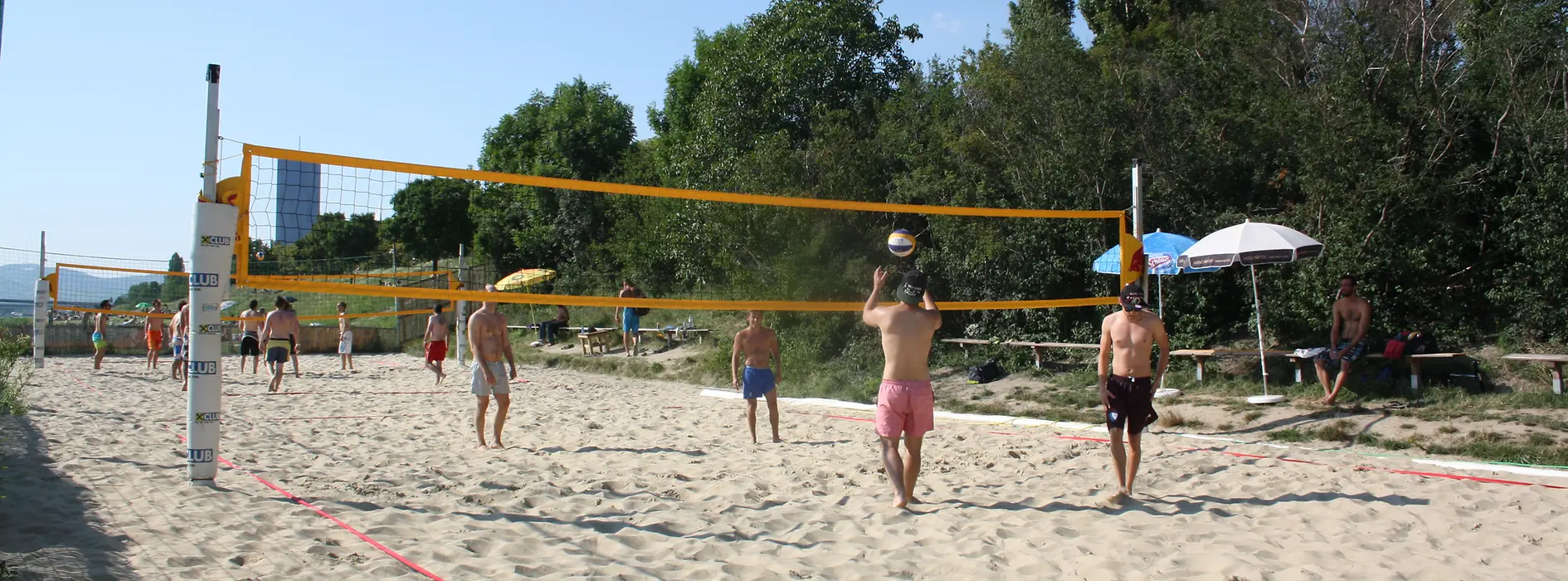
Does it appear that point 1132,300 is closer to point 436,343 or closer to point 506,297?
point 506,297

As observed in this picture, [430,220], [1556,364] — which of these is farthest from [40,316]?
[430,220]

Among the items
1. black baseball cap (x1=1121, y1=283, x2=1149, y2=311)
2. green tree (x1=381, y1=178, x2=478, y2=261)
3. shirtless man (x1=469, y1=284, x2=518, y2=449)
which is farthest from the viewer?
green tree (x1=381, y1=178, x2=478, y2=261)

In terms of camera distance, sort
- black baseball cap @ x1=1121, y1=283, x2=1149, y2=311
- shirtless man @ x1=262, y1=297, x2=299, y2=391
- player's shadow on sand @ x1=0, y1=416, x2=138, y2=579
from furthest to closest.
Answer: shirtless man @ x1=262, y1=297, x2=299, y2=391 < black baseball cap @ x1=1121, y1=283, x2=1149, y2=311 < player's shadow on sand @ x1=0, y1=416, x2=138, y2=579

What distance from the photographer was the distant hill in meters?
17.2

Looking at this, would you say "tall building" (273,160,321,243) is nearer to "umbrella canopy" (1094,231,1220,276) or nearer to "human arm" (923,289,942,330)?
"human arm" (923,289,942,330)

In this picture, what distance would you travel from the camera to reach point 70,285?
717 inches

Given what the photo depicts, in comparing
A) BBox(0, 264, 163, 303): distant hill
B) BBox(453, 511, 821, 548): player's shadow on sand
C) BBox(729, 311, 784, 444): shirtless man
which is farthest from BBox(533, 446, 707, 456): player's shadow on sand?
BBox(0, 264, 163, 303): distant hill

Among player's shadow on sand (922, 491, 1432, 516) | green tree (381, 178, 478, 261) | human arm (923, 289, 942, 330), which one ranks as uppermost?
green tree (381, 178, 478, 261)

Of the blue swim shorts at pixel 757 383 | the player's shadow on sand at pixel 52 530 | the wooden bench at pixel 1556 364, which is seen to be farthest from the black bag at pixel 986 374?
the player's shadow on sand at pixel 52 530

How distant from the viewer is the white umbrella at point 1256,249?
8.52 meters

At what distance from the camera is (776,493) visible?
529cm

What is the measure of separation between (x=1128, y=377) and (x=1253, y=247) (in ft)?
13.8

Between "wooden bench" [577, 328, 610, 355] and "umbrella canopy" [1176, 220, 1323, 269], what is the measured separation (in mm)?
11098

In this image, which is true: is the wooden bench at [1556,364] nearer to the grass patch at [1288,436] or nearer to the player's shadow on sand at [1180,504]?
the grass patch at [1288,436]
